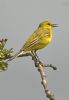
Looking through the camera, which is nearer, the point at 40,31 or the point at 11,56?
the point at 11,56

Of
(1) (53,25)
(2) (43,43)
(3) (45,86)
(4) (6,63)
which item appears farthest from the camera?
(1) (53,25)

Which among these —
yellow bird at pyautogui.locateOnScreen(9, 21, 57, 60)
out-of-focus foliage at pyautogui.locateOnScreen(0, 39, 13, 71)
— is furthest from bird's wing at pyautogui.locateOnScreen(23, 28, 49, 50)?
out-of-focus foliage at pyautogui.locateOnScreen(0, 39, 13, 71)

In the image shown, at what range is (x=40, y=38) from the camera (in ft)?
31.3

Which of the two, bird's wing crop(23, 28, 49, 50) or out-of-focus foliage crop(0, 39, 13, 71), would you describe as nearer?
out-of-focus foliage crop(0, 39, 13, 71)

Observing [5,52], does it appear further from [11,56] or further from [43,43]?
[43,43]

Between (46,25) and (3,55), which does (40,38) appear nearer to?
(46,25)

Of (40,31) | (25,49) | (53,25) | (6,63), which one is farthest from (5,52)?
(53,25)

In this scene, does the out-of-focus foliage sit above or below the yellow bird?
above

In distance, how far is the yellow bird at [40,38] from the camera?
8.10 meters

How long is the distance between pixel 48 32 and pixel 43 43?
5.06 ft

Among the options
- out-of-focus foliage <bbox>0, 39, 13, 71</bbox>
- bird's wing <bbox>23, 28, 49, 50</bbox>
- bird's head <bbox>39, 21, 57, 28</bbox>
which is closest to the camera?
out-of-focus foliage <bbox>0, 39, 13, 71</bbox>

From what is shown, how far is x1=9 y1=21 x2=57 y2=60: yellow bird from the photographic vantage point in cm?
810

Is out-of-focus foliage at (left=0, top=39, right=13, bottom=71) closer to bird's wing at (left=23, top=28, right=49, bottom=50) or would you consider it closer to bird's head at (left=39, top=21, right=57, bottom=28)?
bird's wing at (left=23, top=28, right=49, bottom=50)

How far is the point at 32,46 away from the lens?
8383 mm
